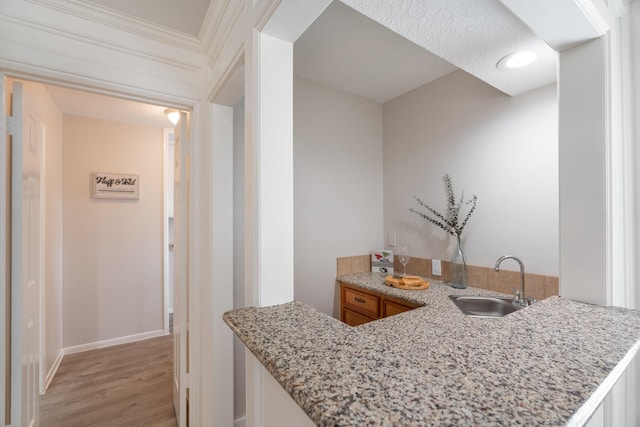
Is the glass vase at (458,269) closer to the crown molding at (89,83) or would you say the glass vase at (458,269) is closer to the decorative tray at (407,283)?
the decorative tray at (407,283)

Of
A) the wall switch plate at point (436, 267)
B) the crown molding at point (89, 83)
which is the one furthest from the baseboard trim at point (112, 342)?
the wall switch plate at point (436, 267)

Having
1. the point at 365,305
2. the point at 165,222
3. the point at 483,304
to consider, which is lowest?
the point at 365,305

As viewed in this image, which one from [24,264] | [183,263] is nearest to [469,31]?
[183,263]

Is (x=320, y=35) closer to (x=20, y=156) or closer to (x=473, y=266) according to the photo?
(x=20, y=156)

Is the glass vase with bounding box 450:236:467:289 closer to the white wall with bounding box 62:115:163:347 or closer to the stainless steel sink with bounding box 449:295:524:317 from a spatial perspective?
the stainless steel sink with bounding box 449:295:524:317

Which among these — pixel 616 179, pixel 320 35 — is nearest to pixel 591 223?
pixel 616 179

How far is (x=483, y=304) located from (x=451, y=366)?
1511 millimetres

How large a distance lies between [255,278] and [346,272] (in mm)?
1603

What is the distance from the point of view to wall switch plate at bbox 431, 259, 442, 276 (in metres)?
2.12

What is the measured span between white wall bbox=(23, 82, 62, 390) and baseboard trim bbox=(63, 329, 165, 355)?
0.13m

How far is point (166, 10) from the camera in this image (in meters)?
1.34

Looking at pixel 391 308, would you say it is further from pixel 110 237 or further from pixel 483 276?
pixel 110 237

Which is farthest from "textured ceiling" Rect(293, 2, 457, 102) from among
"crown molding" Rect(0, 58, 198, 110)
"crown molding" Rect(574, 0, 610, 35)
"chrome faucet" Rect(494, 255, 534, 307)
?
"chrome faucet" Rect(494, 255, 534, 307)

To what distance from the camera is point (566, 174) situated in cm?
93
